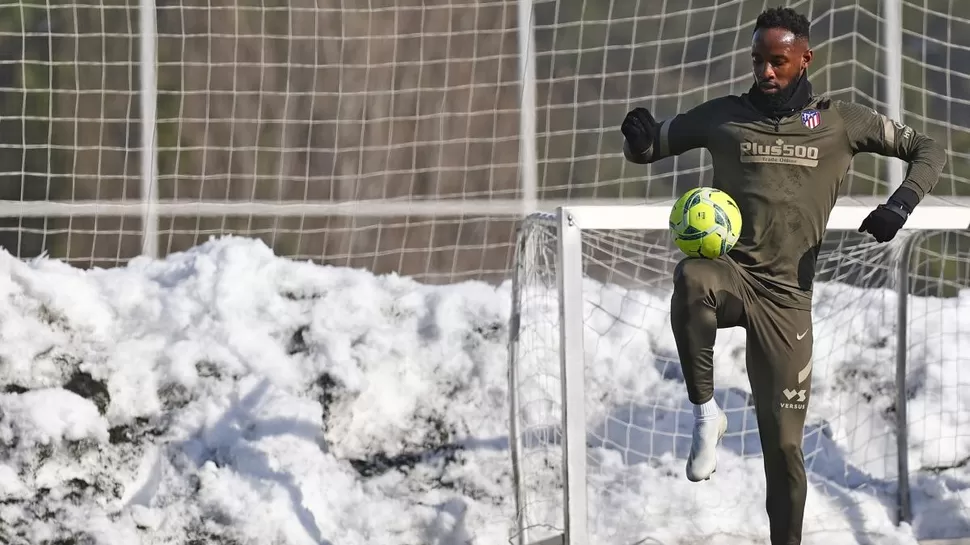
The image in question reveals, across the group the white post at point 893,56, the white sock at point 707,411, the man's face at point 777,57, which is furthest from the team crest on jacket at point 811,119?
the white post at point 893,56

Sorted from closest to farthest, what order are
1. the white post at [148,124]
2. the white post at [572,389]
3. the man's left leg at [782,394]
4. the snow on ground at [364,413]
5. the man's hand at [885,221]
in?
1. the man's hand at [885,221]
2. the man's left leg at [782,394]
3. the white post at [572,389]
4. the snow on ground at [364,413]
5. the white post at [148,124]

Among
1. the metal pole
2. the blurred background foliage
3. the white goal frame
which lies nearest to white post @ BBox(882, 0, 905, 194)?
the blurred background foliage

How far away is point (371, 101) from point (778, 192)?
4238 millimetres

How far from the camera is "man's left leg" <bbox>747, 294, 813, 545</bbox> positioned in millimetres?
3760

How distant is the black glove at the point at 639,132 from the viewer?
3.80 metres

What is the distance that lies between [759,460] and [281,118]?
11.2 feet

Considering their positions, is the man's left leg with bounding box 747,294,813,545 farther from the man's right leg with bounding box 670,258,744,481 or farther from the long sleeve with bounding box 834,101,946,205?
the long sleeve with bounding box 834,101,946,205

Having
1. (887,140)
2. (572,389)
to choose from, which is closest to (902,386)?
(572,389)

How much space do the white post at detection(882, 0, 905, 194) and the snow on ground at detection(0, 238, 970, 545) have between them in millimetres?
1233

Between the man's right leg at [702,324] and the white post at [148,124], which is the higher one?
the white post at [148,124]

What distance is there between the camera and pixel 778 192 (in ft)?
12.3

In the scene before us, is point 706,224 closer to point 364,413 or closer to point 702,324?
point 702,324

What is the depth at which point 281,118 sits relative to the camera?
299 inches

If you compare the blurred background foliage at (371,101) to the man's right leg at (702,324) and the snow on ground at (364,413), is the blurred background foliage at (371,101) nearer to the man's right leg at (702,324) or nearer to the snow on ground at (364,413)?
the snow on ground at (364,413)
